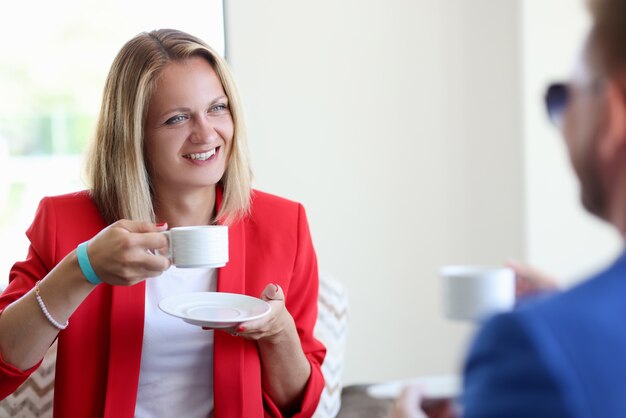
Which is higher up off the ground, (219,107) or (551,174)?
(219,107)

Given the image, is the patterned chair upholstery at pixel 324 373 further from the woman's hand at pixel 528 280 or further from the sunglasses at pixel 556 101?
the sunglasses at pixel 556 101

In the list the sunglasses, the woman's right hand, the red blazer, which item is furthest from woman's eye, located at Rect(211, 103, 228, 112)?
the sunglasses

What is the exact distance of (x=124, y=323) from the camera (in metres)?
1.76

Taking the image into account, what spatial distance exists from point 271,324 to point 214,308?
0.12 meters

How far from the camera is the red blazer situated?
1.73 m

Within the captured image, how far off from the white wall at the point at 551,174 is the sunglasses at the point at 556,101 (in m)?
2.07

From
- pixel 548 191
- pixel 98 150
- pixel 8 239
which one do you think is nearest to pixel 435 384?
pixel 98 150

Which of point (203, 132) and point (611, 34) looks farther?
point (203, 132)

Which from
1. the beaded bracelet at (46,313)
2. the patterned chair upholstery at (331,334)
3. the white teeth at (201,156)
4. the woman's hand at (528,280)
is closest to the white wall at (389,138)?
the patterned chair upholstery at (331,334)

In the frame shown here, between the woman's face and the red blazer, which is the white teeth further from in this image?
the red blazer

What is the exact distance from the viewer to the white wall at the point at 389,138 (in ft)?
10.2

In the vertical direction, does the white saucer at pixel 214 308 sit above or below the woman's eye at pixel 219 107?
below

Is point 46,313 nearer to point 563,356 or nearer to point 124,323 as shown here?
point 124,323

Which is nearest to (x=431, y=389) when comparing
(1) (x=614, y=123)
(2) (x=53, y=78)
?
(1) (x=614, y=123)
